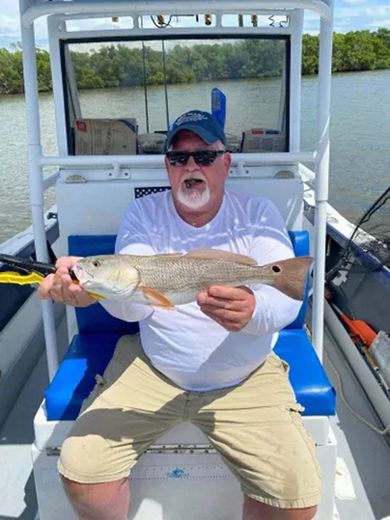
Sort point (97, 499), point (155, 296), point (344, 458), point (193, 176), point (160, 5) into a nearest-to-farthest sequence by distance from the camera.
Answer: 1. point (155, 296)
2. point (97, 499)
3. point (193, 176)
4. point (160, 5)
5. point (344, 458)

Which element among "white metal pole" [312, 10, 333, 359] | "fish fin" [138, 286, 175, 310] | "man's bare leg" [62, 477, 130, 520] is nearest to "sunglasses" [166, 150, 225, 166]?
"white metal pole" [312, 10, 333, 359]

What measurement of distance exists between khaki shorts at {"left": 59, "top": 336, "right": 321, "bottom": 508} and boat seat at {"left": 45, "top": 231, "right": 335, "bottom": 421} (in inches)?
3.7

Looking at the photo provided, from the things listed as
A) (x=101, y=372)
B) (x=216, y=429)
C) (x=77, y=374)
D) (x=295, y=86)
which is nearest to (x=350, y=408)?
(x=216, y=429)

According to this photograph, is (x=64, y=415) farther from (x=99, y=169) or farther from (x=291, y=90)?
(x=291, y=90)

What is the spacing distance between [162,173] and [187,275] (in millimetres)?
1416

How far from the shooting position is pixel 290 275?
1.83 m

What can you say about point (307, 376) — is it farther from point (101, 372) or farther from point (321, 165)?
point (321, 165)

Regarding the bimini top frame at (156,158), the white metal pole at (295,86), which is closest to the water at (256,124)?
the white metal pole at (295,86)

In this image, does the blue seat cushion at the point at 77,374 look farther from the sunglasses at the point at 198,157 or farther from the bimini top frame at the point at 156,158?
the sunglasses at the point at 198,157

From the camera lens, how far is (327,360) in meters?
3.86

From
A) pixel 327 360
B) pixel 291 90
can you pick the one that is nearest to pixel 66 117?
pixel 291 90

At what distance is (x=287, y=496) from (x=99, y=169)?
→ 200cm

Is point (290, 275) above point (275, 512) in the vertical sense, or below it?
above

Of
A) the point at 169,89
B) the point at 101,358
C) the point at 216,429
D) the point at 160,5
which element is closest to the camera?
the point at 216,429
